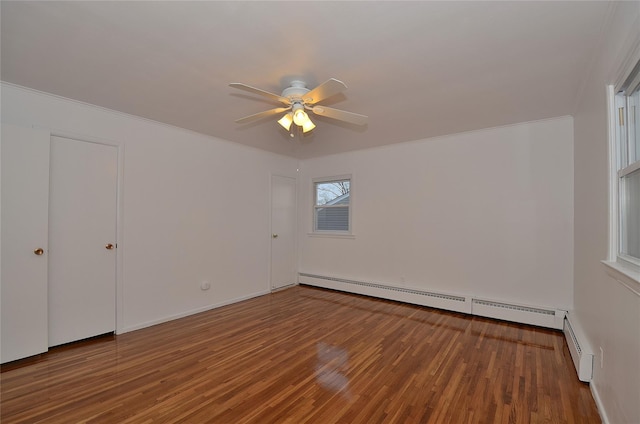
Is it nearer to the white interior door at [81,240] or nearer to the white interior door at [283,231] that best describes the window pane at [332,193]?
the white interior door at [283,231]

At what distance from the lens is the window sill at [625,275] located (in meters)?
1.31

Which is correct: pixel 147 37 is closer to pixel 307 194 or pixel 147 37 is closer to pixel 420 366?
pixel 420 366

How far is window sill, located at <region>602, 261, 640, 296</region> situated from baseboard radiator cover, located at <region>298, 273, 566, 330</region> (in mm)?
1916

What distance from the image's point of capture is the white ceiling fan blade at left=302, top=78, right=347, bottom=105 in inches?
77.3

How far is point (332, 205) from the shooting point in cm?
542

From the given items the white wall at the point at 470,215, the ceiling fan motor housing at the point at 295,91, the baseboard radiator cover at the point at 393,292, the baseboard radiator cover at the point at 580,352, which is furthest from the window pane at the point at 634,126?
the baseboard radiator cover at the point at 393,292

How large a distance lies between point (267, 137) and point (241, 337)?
2795 mm

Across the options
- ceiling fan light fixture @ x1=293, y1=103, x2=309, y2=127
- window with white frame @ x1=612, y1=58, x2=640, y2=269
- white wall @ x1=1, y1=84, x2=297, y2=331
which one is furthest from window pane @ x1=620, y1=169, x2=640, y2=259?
white wall @ x1=1, y1=84, x2=297, y2=331

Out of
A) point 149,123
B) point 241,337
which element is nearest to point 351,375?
point 241,337

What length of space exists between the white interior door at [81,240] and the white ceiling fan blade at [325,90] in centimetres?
245

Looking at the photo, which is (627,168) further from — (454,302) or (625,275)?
(454,302)

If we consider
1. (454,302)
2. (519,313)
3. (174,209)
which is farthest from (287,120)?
(519,313)

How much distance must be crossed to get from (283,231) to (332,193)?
1.20 meters

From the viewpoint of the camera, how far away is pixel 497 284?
12.0 feet
